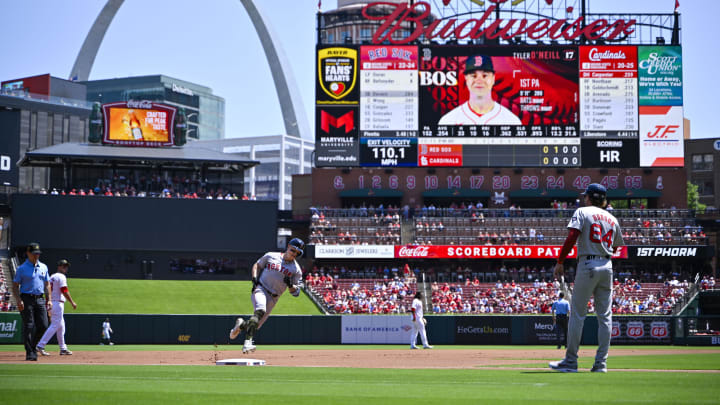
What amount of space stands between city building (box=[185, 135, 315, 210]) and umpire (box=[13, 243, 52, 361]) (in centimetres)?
8762

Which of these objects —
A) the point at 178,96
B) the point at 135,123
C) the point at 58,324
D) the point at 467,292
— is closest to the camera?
the point at 58,324

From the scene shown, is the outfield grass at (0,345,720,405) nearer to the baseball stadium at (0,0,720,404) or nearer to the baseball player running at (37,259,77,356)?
the baseball player running at (37,259,77,356)

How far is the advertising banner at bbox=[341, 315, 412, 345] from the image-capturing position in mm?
33719

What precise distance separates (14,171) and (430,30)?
28.4 metres

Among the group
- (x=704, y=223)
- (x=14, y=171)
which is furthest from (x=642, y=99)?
(x=14, y=171)

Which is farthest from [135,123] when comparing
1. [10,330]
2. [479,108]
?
[10,330]

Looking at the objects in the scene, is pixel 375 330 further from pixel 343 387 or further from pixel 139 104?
pixel 343 387

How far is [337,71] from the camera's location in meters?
49.1

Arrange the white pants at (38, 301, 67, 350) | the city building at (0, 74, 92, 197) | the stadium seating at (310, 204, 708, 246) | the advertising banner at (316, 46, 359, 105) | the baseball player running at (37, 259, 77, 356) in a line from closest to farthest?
1. the white pants at (38, 301, 67, 350)
2. the baseball player running at (37, 259, 77, 356)
3. the stadium seating at (310, 204, 708, 246)
4. the advertising banner at (316, 46, 359, 105)
5. the city building at (0, 74, 92, 197)

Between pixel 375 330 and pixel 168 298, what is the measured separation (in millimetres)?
14286

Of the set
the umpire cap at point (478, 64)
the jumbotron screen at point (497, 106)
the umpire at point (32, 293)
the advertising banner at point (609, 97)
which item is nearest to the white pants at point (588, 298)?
the umpire at point (32, 293)

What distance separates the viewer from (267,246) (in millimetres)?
48938

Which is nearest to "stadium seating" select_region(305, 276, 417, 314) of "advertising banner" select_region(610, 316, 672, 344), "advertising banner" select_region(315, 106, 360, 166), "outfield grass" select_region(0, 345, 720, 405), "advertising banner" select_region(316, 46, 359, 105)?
"advertising banner" select_region(315, 106, 360, 166)

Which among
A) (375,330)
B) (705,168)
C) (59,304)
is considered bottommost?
(375,330)
